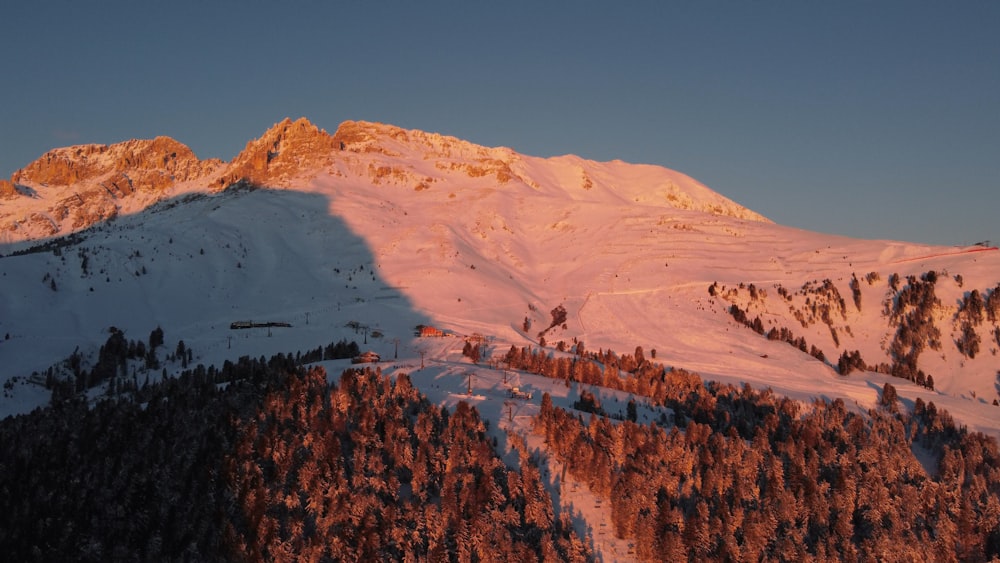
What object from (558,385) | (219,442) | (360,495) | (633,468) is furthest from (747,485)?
(219,442)

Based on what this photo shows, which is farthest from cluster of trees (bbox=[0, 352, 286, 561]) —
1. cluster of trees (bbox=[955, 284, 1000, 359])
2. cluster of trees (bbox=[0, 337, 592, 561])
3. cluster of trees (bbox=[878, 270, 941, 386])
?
cluster of trees (bbox=[955, 284, 1000, 359])

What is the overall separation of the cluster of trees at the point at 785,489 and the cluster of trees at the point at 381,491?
6106 mm

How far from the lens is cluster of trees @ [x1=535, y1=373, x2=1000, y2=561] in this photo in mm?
57344

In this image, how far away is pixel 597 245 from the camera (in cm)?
19812

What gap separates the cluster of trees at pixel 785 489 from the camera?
Answer: 57.3 meters

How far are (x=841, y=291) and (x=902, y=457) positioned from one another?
72335mm

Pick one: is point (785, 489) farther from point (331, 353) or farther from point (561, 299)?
point (561, 299)

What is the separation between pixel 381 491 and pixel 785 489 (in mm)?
34034

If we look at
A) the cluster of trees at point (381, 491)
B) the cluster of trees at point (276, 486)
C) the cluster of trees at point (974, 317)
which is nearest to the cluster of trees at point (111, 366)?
the cluster of trees at point (276, 486)

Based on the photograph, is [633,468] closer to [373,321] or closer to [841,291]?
[373,321]

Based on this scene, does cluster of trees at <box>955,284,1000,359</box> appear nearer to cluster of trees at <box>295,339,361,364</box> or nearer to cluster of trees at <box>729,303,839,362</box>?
cluster of trees at <box>729,303,839,362</box>

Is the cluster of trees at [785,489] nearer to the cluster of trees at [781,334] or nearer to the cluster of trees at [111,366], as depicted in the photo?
the cluster of trees at [781,334]

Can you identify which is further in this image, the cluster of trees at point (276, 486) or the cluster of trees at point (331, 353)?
the cluster of trees at point (331, 353)

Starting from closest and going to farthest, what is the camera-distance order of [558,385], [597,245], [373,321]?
[558,385] → [373,321] → [597,245]
